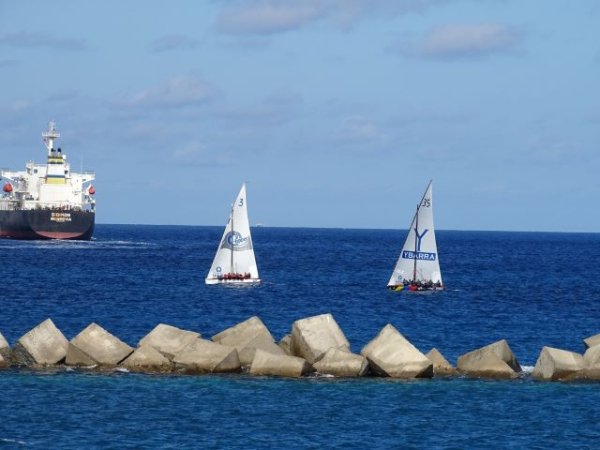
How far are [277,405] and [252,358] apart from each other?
569 cm

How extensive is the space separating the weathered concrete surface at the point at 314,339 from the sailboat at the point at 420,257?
40688mm

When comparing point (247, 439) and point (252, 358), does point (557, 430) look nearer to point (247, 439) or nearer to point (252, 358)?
point (247, 439)

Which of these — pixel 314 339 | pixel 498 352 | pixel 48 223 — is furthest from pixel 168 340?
pixel 48 223

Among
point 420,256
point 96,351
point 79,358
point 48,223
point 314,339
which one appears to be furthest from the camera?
point 48,223

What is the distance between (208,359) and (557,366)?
11445 millimetres

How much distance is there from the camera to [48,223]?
164250 mm

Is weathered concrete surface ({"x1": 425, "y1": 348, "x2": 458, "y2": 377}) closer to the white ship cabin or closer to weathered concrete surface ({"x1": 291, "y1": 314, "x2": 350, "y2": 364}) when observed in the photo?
weathered concrete surface ({"x1": 291, "y1": 314, "x2": 350, "y2": 364})

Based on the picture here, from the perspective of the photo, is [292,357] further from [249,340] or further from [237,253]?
[237,253]

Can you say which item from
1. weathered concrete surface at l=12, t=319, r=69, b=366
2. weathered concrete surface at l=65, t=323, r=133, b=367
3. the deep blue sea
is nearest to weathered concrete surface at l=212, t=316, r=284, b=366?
the deep blue sea

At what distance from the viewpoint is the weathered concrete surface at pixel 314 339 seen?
1528 inches

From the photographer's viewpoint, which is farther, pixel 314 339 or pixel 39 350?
pixel 39 350

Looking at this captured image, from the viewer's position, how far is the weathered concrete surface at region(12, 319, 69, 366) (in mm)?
39250

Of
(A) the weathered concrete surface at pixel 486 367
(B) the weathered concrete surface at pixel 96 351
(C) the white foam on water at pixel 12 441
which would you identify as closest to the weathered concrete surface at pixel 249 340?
(B) the weathered concrete surface at pixel 96 351

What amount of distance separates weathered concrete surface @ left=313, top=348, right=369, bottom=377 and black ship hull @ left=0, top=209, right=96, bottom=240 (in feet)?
427
